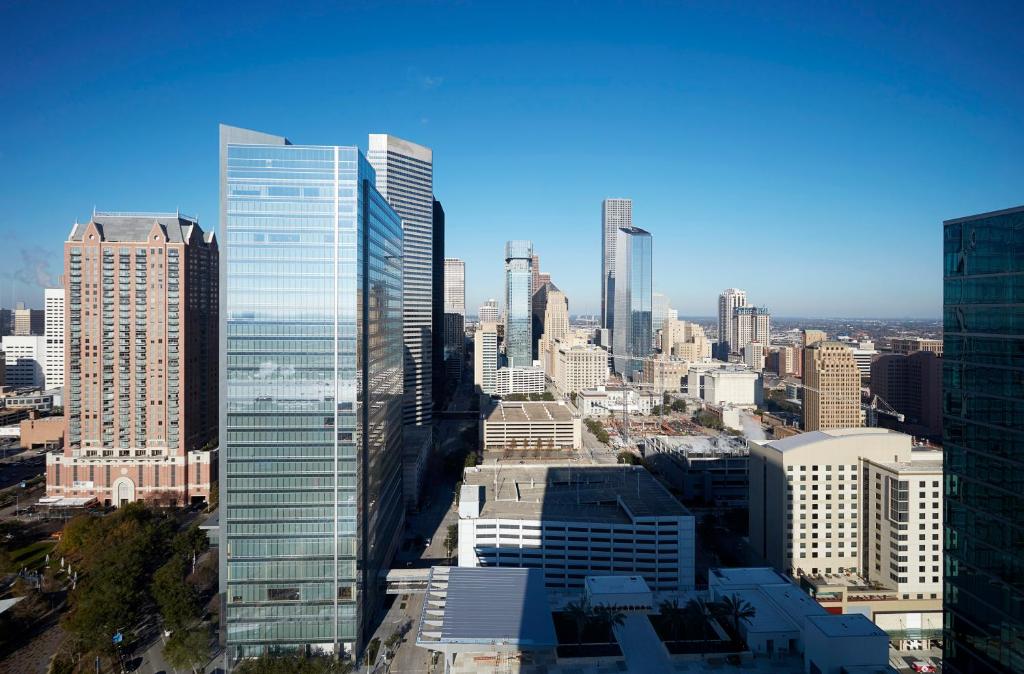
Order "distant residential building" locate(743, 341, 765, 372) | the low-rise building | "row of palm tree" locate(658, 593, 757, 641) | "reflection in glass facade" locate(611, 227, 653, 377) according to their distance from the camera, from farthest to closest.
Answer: "reflection in glass facade" locate(611, 227, 653, 377), "distant residential building" locate(743, 341, 765, 372), the low-rise building, "row of palm tree" locate(658, 593, 757, 641)

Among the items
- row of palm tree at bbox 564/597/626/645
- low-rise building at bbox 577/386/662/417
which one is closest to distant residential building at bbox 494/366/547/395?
low-rise building at bbox 577/386/662/417

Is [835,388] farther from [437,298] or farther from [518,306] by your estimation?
[518,306]

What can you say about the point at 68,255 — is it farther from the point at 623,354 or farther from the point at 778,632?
the point at 623,354

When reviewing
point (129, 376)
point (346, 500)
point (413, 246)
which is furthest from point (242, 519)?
point (413, 246)

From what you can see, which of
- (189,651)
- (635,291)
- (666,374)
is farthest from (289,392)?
(635,291)

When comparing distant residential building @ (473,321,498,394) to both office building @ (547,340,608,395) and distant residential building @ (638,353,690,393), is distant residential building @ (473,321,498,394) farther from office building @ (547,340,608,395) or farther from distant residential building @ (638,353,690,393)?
distant residential building @ (638,353,690,393)

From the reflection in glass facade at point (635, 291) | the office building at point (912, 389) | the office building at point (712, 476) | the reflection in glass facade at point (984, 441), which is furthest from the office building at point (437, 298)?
the reflection in glass facade at point (984, 441)
